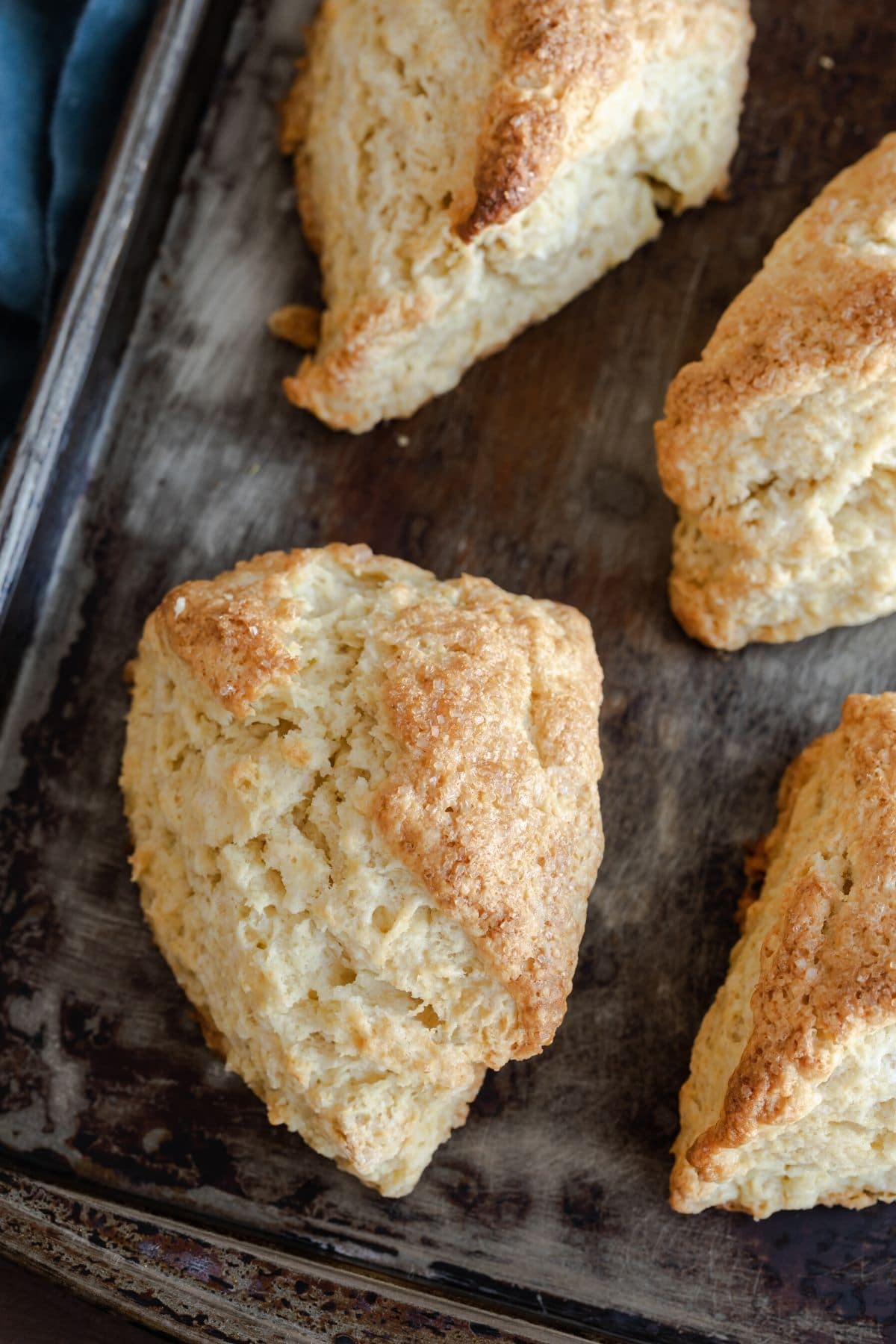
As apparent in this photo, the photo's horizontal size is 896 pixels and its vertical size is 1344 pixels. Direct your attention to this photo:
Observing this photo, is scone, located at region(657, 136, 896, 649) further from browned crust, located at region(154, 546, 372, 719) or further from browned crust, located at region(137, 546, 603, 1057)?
browned crust, located at region(154, 546, 372, 719)

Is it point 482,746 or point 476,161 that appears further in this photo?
point 476,161

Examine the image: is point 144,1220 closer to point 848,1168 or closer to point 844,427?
point 848,1168

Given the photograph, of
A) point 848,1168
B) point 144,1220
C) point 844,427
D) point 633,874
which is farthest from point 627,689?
point 144,1220

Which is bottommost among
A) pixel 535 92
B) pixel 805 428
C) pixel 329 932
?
pixel 329 932

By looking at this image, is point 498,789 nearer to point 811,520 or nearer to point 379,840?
point 379,840

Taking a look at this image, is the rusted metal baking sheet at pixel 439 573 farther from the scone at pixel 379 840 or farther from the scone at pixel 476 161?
the scone at pixel 379 840

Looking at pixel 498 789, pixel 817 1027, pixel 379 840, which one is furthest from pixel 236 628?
pixel 817 1027
